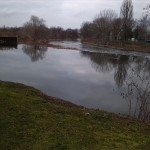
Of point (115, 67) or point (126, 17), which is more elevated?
point (126, 17)

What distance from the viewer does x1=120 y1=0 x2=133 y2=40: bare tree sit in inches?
2844

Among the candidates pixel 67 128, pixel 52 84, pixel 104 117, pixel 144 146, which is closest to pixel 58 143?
pixel 67 128

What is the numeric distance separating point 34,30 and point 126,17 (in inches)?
920

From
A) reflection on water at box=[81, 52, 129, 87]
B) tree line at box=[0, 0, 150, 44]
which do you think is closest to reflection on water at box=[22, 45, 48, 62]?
reflection on water at box=[81, 52, 129, 87]

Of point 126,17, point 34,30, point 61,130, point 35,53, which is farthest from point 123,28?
point 61,130

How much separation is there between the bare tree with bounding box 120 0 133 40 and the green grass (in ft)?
218

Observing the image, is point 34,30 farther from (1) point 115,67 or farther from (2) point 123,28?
(1) point 115,67

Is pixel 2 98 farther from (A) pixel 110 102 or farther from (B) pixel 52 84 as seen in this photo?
(B) pixel 52 84

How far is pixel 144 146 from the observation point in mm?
6238

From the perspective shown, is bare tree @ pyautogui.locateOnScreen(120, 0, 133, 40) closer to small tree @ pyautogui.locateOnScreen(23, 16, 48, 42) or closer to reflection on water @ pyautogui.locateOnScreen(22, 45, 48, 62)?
small tree @ pyautogui.locateOnScreen(23, 16, 48, 42)

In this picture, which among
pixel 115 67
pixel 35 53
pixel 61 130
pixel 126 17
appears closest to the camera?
pixel 61 130

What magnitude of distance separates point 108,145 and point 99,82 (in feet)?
43.5

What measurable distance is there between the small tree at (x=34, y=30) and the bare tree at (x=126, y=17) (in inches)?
841

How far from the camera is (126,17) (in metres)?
72.5
